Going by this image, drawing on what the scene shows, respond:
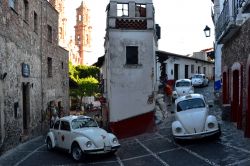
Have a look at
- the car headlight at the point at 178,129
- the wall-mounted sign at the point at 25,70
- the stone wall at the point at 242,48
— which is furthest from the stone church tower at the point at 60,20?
the car headlight at the point at 178,129

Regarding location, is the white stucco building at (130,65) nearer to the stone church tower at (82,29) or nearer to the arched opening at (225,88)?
the arched opening at (225,88)

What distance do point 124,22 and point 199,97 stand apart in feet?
22.2

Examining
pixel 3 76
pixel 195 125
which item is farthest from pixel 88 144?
pixel 3 76

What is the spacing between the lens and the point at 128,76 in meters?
20.9

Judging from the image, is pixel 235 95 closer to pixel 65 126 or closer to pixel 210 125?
pixel 210 125

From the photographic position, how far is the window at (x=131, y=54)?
20.9m

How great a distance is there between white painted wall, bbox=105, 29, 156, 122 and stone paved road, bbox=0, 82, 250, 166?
10.4 ft

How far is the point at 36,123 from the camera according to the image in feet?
72.1

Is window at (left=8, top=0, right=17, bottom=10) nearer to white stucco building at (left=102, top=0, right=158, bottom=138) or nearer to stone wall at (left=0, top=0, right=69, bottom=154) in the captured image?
stone wall at (left=0, top=0, right=69, bottom=154)

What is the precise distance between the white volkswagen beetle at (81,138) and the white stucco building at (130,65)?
490cm

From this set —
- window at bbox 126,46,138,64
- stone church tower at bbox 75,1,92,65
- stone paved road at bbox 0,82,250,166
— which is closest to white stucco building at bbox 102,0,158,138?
window at bbox 126,46,138,64

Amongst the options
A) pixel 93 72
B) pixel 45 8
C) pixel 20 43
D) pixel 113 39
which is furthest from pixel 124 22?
pixel 93 72

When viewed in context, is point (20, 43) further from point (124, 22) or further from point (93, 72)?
point (93, 72)

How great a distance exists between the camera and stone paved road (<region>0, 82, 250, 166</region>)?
1200 cm
